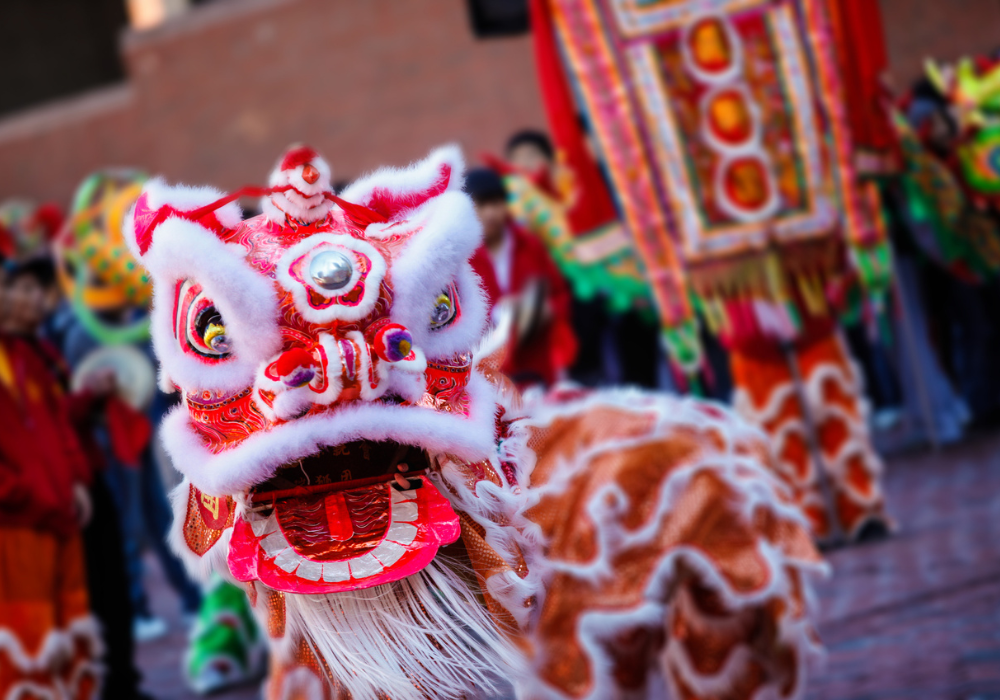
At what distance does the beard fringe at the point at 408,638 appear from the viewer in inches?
49.5

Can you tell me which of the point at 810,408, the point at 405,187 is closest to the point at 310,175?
the point at 405,187

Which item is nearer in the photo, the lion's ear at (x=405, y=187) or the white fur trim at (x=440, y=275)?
the white fur trim at (x=440, y=275)

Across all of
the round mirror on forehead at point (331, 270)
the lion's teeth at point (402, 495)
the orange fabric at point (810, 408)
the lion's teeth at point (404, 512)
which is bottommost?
the orange fabric at point (810, 408)

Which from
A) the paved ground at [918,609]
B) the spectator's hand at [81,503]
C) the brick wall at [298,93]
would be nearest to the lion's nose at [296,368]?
the paved ground at [918,609]

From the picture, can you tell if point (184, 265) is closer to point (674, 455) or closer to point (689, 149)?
point (674, 455)

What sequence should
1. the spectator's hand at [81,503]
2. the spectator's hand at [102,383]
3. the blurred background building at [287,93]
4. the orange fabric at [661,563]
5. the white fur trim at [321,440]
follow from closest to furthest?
the white fur trim at [321,440] < the orange fabric at [661,563] < the spectator's hand at [81,503] < the spectator's hand at [102,383] < the blurred background building at [287,93]

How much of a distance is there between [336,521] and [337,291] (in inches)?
10.3

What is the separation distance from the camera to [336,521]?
4.17 feet

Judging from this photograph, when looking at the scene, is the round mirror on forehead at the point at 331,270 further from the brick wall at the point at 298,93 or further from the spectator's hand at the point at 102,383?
the brick wall at the point at 298,93

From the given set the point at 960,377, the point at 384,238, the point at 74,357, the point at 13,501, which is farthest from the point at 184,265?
the point at 960,377

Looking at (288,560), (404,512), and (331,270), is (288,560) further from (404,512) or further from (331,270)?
(331,270)

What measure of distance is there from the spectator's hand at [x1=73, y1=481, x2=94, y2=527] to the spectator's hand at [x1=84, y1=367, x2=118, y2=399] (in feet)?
1.23

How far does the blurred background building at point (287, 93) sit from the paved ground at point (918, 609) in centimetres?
371

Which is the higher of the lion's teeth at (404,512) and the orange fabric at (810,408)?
the lion's teeth at (404,512)
